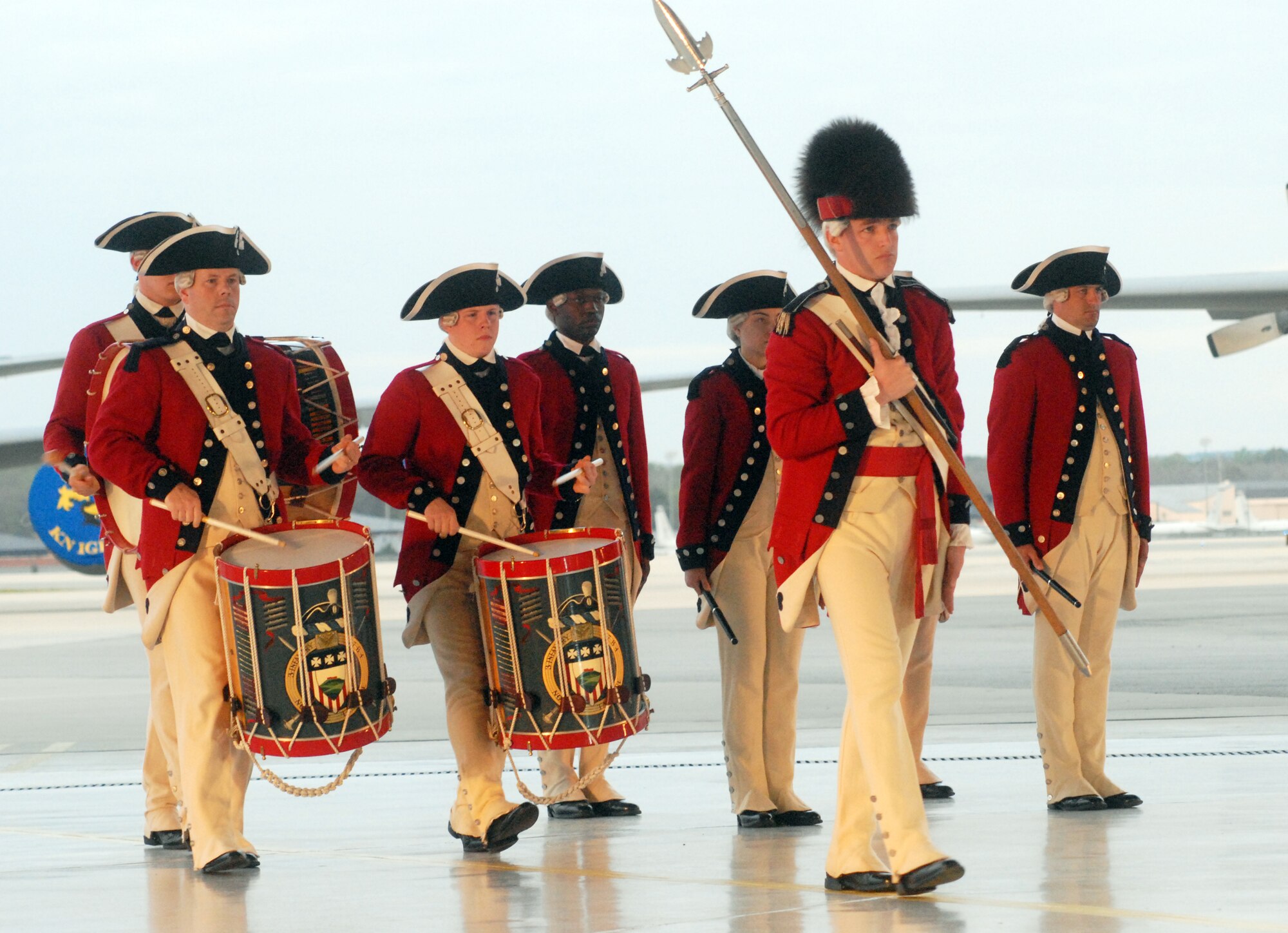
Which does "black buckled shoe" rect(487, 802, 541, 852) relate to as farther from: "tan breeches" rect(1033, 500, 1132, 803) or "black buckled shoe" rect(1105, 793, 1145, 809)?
"black buckled shoe" rect(1105, 793, 1145, 809)

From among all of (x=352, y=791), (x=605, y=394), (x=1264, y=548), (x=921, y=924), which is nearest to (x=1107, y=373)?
(x=605, y=394)

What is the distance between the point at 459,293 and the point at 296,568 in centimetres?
125

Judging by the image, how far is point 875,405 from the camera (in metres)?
4.74

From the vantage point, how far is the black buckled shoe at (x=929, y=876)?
4.48m

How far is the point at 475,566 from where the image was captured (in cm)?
572

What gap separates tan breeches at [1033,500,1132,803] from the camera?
646 centimetres

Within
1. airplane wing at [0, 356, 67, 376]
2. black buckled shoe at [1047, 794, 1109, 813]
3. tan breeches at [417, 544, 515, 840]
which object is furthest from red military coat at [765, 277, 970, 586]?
airplane wing at [0, 356, 67, 376]

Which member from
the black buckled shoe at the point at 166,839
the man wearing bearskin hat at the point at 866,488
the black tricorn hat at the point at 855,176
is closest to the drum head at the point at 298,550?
the black buckled shoe at the point at 166,839

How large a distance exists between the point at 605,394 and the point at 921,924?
314 centimetres

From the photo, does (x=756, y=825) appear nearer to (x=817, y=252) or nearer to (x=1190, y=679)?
(x=817, y=252)

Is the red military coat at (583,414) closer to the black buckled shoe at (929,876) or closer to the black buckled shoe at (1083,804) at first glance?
the black buckled shoe at (1083,804)

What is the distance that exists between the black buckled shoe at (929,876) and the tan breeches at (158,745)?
2.56m

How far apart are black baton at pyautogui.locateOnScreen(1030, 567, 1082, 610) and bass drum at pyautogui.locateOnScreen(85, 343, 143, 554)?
9.62ft

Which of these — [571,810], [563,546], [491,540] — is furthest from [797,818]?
[491,540]
